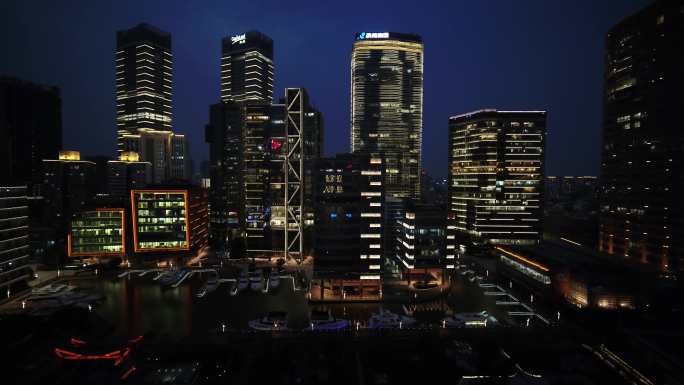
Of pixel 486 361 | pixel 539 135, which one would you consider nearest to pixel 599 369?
pixel 486 361

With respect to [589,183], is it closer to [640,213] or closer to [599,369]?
[640,213]

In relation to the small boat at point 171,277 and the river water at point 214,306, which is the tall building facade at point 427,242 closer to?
the river water at point 214,306

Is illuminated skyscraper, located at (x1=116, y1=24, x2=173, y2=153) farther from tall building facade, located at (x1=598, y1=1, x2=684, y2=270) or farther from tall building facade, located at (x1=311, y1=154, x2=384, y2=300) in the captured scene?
tall building facade, located at (x1=598, y1=1, x2=684, y2=270)

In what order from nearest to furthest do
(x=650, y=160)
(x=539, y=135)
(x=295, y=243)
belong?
(x=650, y=160) < (x=295, y=243) < (x=539, y=135)

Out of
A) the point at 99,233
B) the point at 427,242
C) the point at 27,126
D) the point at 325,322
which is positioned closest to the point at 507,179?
the point at 427,242

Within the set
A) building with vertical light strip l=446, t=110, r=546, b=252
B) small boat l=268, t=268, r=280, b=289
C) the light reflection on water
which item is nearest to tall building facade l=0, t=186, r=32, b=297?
the light reflection on water

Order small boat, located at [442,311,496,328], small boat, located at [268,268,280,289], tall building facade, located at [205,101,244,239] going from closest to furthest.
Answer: small boat, located at [442,311,496,328]
small boat, located at [268,268,280,289]
tall building facade, located at [205,101,244,239]

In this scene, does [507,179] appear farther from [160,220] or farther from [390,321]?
[160,220]
